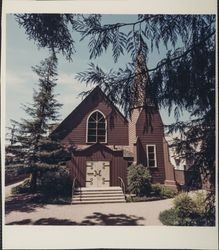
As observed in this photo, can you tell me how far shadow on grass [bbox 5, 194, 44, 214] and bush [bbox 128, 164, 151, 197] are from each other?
0.97m

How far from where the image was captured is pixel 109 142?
3572 millimetres

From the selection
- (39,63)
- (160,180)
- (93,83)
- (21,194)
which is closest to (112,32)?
(93,83)

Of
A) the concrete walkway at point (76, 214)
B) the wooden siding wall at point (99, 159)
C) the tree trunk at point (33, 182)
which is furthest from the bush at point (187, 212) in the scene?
the tree trunk at point (33, 182)

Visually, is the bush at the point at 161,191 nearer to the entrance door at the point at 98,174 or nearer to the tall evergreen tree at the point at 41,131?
the entrance door at the point at 98,174

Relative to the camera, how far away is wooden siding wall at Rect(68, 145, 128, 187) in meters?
3.53

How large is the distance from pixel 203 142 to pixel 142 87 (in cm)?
87

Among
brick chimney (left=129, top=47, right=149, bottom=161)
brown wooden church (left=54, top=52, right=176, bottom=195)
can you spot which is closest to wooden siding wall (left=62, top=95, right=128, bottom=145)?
brown wooden church (left=54, top=52, right=176, bottom=195)

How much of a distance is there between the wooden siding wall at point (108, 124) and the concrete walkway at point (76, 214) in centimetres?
70

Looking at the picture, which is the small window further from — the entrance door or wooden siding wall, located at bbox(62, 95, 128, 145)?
the entrance door

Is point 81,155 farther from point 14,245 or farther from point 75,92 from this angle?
point 14,245

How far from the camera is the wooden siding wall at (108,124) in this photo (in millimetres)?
3555

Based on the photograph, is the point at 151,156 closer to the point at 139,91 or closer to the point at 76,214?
the point at 139,91

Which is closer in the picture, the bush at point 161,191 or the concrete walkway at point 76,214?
the concrete walkway at point 76,214

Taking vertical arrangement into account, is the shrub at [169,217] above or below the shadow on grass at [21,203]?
below
